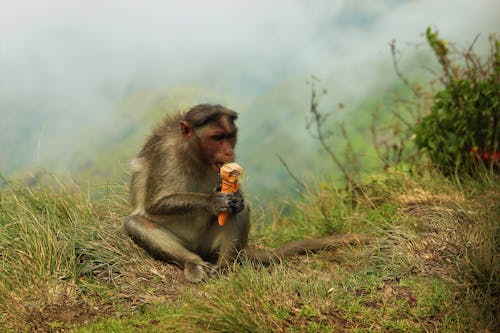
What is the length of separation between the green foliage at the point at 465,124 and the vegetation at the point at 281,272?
682 millimetres

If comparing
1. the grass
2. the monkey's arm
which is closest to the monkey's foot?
the grass

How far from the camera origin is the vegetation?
6244 millimetres

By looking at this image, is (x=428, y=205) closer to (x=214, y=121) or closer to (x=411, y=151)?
(x=214, y=121)

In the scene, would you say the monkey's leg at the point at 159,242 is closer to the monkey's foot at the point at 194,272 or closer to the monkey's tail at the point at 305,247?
the monkey's foot at the point at 194,272

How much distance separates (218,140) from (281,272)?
1.63 metres

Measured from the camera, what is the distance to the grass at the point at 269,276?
6227 millimetres

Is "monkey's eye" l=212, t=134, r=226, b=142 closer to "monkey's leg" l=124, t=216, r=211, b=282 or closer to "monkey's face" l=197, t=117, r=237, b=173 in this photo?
"monkey's face" l=197, t=117, r=237, b=173

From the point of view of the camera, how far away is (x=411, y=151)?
42.3 feet

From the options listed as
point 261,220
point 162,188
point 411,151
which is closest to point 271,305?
point 162,188

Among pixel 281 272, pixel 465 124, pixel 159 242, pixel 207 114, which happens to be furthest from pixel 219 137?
pixel 465 124

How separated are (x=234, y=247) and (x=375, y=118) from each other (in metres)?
5.82

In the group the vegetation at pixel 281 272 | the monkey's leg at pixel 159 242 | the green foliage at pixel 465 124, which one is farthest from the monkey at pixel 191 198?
the green foliage at pixel 465 124

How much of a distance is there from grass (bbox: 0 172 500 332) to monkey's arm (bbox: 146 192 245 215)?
0.65m

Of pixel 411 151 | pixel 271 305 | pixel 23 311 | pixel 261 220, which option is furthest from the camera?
pixel 411 151
